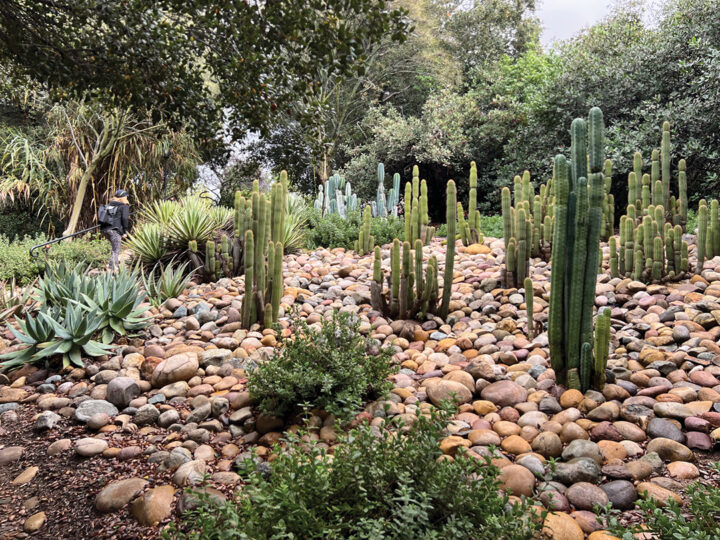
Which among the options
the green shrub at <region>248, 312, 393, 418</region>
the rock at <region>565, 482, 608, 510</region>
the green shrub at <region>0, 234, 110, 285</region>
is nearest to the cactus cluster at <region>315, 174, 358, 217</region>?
the green shrub at <region>0, 234, 110, 285</region>

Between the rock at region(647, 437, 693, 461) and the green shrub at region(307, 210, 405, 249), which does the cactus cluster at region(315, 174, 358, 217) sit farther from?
the rock at region(647, 437, 693, 461)

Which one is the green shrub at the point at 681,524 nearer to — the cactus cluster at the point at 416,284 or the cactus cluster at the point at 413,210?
the cactus cluster at the point at 416,284

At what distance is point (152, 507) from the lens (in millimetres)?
2283

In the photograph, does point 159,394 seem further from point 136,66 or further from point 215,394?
point 136,66

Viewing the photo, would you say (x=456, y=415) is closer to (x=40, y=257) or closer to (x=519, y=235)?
(x=519, y=235)

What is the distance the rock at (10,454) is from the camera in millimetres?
2883

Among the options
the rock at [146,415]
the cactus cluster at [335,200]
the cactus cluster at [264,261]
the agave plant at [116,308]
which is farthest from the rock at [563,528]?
the cactus cluster at [335,200]

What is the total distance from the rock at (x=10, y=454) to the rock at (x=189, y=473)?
110 cm

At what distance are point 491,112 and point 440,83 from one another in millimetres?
3745

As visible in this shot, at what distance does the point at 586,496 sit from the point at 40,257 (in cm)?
928

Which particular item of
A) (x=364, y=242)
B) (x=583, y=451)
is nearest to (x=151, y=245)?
(x=364, y=242)

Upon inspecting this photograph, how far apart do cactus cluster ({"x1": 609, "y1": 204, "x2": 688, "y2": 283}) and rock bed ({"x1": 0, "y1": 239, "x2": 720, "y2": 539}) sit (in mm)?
161

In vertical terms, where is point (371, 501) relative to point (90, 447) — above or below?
above

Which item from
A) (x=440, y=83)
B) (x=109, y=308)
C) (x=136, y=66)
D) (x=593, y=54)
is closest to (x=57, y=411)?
(x=109, y=308)
